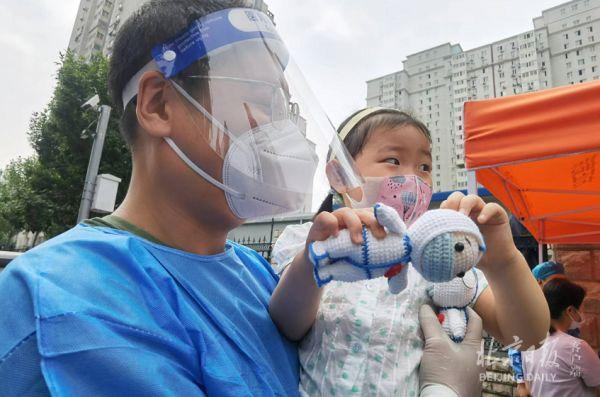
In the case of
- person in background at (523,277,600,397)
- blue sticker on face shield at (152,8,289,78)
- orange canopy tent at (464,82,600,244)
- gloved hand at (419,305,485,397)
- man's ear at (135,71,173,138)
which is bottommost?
person in background at (523,277,600,397)

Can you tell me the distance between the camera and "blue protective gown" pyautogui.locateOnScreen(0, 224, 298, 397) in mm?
582

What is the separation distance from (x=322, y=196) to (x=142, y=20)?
2.25ft

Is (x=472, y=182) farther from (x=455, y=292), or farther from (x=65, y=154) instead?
(x=65, y=154)

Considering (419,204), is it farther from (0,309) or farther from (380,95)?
(380,95)

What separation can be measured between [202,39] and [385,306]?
0.97m

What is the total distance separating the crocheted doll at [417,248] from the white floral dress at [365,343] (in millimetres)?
438

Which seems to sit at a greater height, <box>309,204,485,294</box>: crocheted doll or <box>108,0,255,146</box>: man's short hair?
<box>108,0,255,146</box>: man's short hair

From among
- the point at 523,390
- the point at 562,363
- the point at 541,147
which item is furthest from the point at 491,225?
the point at 523,390

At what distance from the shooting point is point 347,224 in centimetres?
74

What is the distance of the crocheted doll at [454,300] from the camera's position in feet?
3.78

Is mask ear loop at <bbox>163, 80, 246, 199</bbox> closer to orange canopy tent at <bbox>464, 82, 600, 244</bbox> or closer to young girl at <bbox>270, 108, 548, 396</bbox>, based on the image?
young girl at <bbox>270, 108, 548, 396</bbox>

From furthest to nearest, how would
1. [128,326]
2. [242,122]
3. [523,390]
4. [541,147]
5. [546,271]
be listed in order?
[546,271] → [523,390] → [541,147] → [242,122] → [128,326]

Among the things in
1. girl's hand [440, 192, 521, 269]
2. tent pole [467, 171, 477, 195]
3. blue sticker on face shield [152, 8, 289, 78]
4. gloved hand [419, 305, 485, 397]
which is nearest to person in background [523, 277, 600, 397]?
tent pole [467, 171, 477, 195]

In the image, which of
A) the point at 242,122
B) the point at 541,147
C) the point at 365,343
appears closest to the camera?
the point at 242,122
